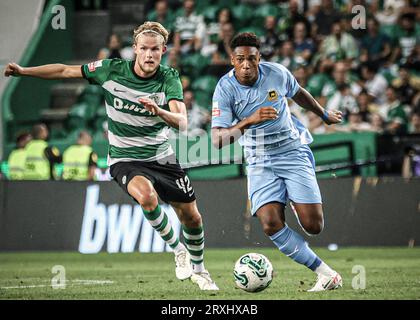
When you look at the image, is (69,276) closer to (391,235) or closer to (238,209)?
(238,209)

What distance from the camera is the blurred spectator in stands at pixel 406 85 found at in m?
13.5

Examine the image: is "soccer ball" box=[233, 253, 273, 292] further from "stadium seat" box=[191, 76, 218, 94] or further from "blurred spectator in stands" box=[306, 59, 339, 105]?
"stadium seat" box=[191, 76, 218, 94]

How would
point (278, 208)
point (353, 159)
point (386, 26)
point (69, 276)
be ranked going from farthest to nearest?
point (386, 26) → point (353, 159) → point (69, 276) → point (278, 208)

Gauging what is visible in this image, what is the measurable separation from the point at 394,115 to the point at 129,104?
617 cm

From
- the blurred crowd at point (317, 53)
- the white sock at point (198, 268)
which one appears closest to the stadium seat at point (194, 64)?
the blurred crowd at point (317, 53)

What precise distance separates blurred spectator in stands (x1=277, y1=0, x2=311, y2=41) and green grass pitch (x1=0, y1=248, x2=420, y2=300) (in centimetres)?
415

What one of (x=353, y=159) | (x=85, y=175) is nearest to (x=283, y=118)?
(x=353, y=159)

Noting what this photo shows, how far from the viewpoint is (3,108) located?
1503cm

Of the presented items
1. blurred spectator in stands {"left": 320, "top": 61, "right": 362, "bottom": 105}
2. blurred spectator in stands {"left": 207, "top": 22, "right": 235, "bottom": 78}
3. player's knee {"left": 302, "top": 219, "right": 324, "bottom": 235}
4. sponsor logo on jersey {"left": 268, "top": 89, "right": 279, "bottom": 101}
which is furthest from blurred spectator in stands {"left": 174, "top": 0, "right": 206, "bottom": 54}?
player's knee {"left": 302, "top": 219, "right": 324, "bottom": 235}

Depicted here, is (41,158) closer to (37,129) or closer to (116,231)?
(37,129)

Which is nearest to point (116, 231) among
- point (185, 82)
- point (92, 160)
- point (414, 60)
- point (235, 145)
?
point (92, 160)

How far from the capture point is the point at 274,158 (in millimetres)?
7848

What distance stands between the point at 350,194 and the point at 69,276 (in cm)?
399

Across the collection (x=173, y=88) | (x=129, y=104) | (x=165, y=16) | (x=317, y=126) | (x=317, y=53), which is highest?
(x=165, y=16)
